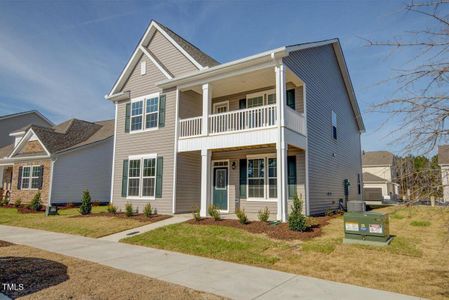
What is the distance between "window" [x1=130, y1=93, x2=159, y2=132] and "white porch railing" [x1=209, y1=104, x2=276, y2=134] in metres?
3.74

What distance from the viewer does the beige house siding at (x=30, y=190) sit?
67.3ft

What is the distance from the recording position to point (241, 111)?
12734mm

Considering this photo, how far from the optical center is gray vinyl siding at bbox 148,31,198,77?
51.4 ft

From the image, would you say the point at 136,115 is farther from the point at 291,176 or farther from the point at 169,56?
the point at 291,176

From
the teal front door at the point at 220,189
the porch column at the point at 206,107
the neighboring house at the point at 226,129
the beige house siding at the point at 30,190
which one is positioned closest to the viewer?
the neighboring house at the point at 226,129

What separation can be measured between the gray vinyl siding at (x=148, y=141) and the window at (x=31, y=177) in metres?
8.08

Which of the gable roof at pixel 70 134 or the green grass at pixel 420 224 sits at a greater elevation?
the gable roof at pixel 70 134

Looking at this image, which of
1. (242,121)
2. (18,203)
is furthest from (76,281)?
(18,203)

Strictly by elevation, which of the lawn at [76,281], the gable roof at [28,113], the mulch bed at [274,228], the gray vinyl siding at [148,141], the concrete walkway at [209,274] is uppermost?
the gable roof at [28,113]

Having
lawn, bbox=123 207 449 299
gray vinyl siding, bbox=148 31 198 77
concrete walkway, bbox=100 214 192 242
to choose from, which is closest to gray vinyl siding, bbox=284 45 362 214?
lawn, bbox=123 207 449 299

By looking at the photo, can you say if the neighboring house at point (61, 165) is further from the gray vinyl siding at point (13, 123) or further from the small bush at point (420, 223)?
the small bush at point (420, 223)

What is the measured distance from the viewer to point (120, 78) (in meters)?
17.5

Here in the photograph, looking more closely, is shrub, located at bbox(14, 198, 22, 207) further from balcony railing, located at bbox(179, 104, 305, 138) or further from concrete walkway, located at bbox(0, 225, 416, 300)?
balcony railing, located at bbox(179, 104, 305, 138)

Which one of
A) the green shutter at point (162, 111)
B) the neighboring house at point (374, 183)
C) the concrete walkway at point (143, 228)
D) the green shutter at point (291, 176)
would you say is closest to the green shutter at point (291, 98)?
the green shutter at point (291, 176)
